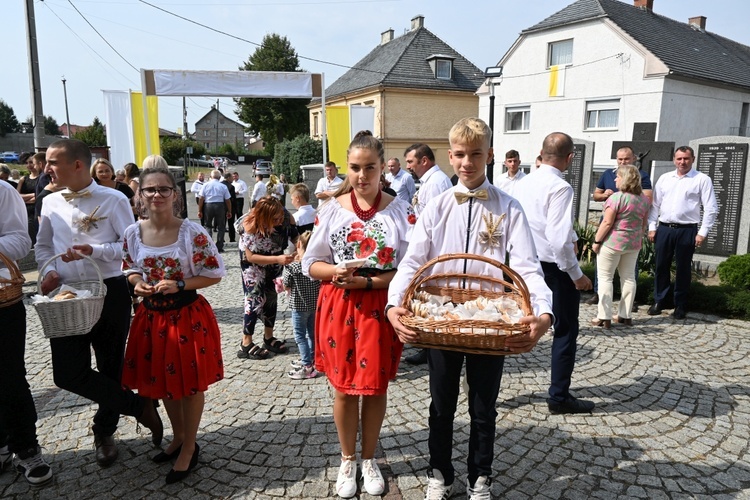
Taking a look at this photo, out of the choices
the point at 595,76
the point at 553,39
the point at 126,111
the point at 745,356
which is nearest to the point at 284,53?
the point at 553,39

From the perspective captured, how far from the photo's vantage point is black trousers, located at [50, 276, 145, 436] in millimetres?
2967

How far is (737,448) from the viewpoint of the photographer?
3.45 meters

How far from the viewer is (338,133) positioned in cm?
1409

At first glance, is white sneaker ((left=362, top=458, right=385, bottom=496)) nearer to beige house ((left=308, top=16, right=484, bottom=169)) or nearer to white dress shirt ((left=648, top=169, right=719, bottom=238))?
white dress shirt ((left=648, top=169, right=719, bottom=238))

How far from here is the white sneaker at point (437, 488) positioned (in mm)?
2781

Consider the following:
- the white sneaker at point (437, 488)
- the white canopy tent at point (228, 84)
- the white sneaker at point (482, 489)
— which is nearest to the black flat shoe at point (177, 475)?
the white sneaker at point (437, 488)

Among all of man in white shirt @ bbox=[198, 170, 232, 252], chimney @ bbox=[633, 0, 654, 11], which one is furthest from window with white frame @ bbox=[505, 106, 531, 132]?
man in white shirt @ bbox=[198, 170, 232, 252]

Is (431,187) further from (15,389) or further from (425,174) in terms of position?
(15,389)

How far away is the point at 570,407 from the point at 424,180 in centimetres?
288

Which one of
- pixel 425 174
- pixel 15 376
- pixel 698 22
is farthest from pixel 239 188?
pixel 698 22

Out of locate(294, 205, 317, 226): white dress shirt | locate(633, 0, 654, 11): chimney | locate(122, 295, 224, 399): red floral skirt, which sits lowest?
locate(122, 295, 224, 399): red floral skirt

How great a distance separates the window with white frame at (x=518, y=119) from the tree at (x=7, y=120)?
88.8 metres

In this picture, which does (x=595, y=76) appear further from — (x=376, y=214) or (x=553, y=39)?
(x=376, y=214)

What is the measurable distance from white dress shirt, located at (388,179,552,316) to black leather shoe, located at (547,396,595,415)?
1.88m
